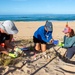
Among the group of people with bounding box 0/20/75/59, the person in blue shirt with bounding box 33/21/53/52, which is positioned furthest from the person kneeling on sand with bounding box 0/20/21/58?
the person in blue shirt with bounding box 33/21/53/52

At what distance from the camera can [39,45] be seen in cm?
696

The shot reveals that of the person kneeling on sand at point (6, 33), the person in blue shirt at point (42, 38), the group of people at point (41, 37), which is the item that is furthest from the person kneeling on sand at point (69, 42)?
the person kneeling on sand at point (6, 33)

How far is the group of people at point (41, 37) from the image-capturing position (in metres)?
5.29

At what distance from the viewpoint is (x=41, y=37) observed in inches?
278

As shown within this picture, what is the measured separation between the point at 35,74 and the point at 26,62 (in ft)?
2.42

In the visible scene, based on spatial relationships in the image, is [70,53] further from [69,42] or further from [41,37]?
[41,37]

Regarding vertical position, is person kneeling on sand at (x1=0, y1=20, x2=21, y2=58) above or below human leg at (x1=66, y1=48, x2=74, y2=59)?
above

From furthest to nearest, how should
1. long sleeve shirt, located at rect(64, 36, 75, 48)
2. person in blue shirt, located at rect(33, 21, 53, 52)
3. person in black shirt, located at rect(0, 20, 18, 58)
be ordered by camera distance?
1. person in blue shirt, located at rect(33, 21, 53, 52)
2. long sleeve shirt, located at rect(64, 36, 75, 48)
3. person in black shirt, located at rect(0, 20, 18, 58)

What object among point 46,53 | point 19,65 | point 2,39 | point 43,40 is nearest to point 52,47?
point 43,40

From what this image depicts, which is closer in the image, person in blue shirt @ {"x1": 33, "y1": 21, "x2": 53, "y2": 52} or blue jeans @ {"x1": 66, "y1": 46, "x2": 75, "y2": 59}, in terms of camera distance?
blue jeans @ {"x1": 66, "y1": 46, "x2": 75, "y2": 59}

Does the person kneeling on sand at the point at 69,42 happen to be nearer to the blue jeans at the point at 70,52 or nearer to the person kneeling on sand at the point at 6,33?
the blue jeans at the point at 70,52

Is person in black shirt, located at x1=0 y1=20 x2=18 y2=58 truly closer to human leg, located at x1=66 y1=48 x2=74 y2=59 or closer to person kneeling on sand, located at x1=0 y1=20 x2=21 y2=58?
person kneeling on sand, located at x1=0 y1=20 x2=21 y2=58

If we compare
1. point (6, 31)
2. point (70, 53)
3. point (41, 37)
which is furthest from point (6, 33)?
point (70, 53)

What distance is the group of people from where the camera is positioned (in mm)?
5285
